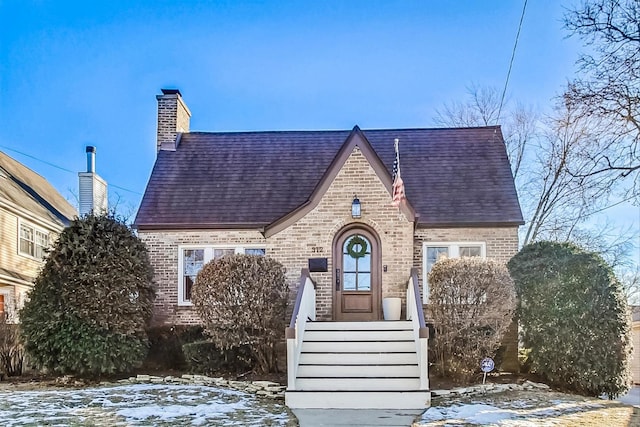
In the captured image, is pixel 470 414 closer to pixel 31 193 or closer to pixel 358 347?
pixel 358 347

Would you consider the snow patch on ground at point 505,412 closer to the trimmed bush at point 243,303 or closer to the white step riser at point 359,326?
the white step riser at point 359,326

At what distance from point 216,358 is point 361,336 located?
9.16 feet

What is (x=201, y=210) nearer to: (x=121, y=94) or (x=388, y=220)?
(x=388, y=220)

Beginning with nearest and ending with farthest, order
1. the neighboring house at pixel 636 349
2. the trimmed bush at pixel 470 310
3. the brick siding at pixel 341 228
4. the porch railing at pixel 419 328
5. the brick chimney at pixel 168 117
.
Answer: the porch railing at pixel 419 328
the trimmed bush at pixel 470 310
the brick siding at pixel 341 228
the brick chimney at pixel 168 117
the neighboring house at pixel 636 349

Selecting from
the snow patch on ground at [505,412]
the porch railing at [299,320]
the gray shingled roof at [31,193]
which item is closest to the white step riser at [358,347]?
the porch railing at [299,320]

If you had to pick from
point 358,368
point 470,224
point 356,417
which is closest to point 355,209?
point 470,224

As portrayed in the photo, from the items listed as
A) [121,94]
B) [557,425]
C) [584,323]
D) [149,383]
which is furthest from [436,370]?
[121,94]

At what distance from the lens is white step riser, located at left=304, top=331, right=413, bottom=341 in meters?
11.3

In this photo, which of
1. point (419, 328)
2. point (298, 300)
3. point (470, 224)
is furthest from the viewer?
point (470, 224)

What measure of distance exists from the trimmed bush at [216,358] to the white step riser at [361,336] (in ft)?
4.49

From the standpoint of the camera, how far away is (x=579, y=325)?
434 inches

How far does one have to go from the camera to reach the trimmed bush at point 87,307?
11.7m

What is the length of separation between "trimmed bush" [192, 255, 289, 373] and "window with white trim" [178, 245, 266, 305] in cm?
277

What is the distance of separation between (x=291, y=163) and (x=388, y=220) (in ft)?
13.5
